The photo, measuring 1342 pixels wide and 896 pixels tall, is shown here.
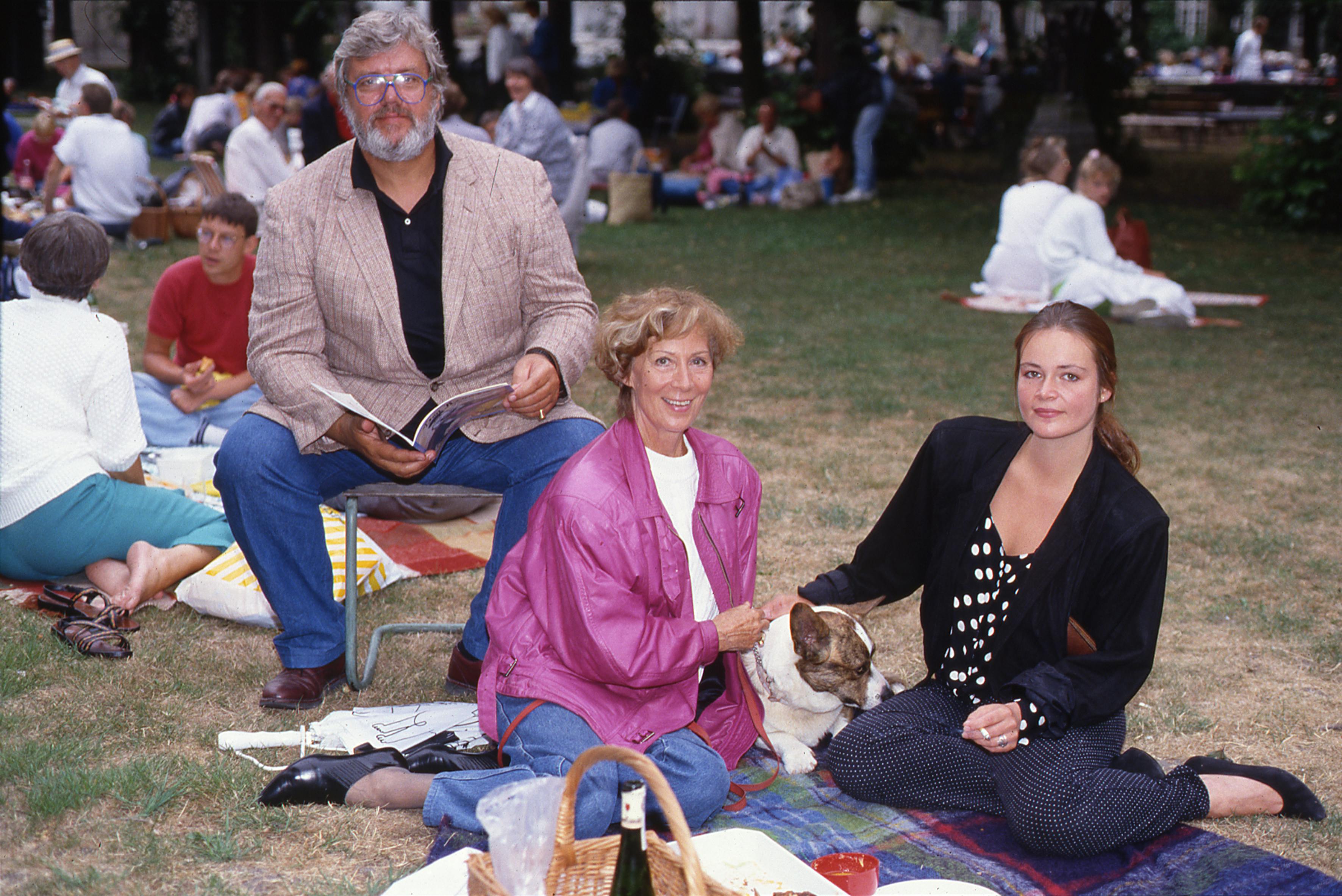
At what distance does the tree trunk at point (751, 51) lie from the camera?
22219mm

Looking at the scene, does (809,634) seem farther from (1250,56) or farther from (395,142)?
(1250,56)

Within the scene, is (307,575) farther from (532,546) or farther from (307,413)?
(532,546)

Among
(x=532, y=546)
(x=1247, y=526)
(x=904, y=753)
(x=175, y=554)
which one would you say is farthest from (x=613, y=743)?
(x=1247, y=526)

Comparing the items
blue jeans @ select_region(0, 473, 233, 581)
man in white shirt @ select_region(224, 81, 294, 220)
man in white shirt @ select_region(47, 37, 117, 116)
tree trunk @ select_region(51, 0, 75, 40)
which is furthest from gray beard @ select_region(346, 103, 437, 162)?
man in white shirt @ select_region(47, 37, 117, 116)

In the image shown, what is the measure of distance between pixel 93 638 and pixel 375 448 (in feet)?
4.29

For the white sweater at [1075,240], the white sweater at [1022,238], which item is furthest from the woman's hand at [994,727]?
the white sweater at [1022,238]

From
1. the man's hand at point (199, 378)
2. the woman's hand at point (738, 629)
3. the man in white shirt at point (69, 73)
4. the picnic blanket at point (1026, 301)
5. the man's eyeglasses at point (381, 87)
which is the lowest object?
the picnic blanket at point (1026, 301)

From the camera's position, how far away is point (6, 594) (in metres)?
4.84

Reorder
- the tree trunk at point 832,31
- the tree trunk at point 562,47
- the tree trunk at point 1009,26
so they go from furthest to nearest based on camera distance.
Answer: the tree trunk at point 1009,26
the tree trunk at point 562,47
the tree trunk at point 832,31

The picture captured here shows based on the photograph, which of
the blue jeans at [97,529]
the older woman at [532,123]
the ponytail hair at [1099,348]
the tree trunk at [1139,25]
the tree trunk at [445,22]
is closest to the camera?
the ponytail hair at [1099,348]

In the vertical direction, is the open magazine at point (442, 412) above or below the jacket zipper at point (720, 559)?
above

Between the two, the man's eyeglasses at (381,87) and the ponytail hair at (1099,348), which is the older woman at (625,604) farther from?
the man's eyeglasses at (381,87)

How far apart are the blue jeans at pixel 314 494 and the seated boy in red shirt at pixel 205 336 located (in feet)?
7.66

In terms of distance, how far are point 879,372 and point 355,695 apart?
531 cm
